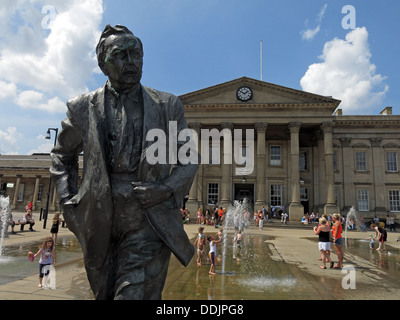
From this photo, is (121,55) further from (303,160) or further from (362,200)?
(362,200)

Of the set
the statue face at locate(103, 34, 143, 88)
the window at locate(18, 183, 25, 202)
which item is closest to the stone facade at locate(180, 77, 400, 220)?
the window at locate(18, 183, 25, 202)

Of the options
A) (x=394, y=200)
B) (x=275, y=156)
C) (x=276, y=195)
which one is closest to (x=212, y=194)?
(x=276, y=195)

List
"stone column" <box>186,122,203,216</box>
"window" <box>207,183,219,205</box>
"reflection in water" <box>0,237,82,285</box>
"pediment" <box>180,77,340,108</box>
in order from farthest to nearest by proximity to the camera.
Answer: "window" <box>207,183,219,205</box>, "pediment" <box>180,77,340,108</box>, "stone column" <box>186,122,203,216</box>, "reflection in water" <box>0,237,82,285</box>

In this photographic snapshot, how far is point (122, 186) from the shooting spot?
181 cm

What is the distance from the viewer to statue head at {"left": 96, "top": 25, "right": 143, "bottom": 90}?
1.91 metres

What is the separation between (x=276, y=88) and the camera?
33.8 metres

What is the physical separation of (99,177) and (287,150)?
37488 mm

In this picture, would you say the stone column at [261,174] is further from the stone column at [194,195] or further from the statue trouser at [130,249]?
the statue trouser at [130,249]

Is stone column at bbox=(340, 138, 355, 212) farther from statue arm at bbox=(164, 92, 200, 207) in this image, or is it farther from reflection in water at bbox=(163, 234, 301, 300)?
statue arm at bbox=(164, 92, 200, 207)

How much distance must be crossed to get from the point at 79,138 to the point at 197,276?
6.42 metres

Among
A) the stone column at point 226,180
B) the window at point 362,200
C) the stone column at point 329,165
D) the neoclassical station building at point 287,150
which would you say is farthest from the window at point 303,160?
the stone column at point 226,180
